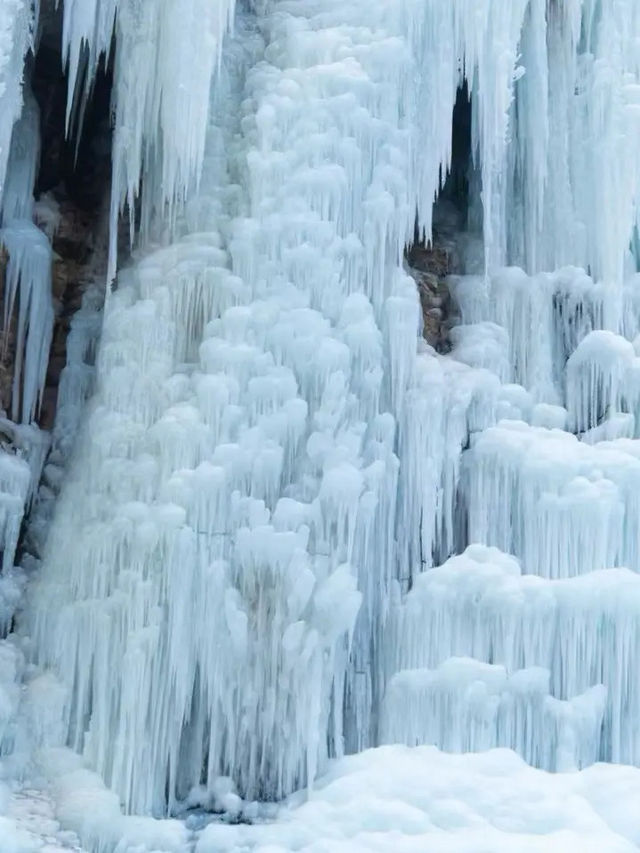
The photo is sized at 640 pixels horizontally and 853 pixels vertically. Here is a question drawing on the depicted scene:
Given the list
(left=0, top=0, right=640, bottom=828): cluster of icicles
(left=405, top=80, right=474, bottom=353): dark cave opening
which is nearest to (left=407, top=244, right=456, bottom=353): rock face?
(left=405, top=80, right=474, bottom=353): dark cave opening

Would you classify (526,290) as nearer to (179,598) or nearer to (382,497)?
(382,497)

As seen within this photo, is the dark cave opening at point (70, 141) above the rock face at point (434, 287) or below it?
above

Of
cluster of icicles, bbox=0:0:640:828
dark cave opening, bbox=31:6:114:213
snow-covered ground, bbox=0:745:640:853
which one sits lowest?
snow-covered ground, bbox=0:745:640:853

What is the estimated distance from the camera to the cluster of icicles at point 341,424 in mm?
6289

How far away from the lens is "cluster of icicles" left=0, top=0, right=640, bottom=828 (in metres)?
6.29

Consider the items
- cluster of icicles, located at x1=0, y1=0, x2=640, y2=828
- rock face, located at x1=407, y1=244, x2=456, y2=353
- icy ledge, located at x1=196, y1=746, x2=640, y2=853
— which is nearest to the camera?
icy ledge, located at x1=196, y1=746, x2=640, y2=853

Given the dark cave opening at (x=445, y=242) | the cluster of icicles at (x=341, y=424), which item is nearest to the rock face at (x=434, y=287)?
the dark cave opening at (x=445, y=242)

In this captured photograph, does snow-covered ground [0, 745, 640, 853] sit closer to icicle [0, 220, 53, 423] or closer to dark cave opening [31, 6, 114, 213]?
icicle [0, 220, 53, 423]

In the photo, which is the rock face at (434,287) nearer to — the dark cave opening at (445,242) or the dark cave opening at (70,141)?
the dark cave opening at (445,242)

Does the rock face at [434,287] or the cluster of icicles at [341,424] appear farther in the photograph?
the rock face at [434,287]

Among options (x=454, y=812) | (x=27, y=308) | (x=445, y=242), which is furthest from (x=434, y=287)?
(x=454, y=812)

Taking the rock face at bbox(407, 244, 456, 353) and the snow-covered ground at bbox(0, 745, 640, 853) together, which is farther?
the rock face at bbox(407, 244, 456, 353)

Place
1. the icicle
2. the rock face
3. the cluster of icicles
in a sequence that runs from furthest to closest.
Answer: the rock face
the icicle
the cluster of icicles

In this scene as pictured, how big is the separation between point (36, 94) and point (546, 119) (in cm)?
354
